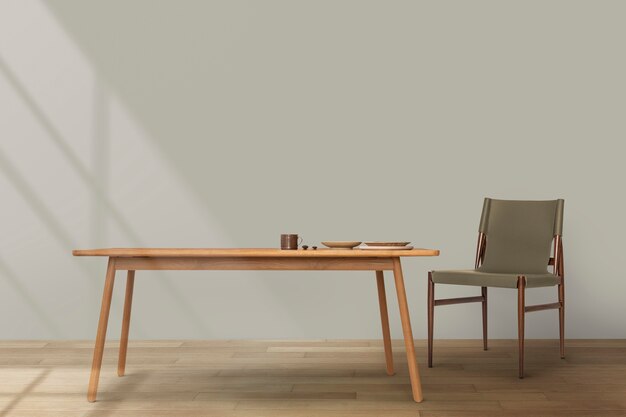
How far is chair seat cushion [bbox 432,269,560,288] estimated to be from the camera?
346 centimetres

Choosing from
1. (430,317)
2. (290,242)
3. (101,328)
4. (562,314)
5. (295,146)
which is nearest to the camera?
(101,328)

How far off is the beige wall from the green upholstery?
1.18 ft

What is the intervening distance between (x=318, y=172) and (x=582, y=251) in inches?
65.4

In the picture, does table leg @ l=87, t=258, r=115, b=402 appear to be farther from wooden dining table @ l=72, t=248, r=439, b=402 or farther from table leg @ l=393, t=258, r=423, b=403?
table leg @ l=393, t=258, r=423, b=403

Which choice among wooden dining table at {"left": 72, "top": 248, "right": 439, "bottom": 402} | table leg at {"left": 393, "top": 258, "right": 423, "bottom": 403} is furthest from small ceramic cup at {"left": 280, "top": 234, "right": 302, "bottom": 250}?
table leg at {"left": 393, "top": 258, "right": 423, "bottom": 403}

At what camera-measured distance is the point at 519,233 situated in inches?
159

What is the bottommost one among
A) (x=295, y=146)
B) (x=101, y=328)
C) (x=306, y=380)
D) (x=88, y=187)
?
(x=306, y=380)

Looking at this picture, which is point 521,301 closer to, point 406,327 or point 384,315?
Answer: point 384,315

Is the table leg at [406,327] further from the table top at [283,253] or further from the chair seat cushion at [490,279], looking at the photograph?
the chair seat cushion at [490,279]

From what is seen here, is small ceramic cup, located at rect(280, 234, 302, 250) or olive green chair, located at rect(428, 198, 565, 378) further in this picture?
olive green chair, located at rect(428, 198, 565, 378)

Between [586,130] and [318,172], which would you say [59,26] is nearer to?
[318,172]

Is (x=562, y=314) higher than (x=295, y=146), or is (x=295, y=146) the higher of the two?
(x=295, y=146)

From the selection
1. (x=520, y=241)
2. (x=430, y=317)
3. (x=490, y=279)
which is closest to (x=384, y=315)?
(x=430, y=317)

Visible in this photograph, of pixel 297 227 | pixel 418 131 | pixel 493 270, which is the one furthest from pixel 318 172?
pixel 493 270
